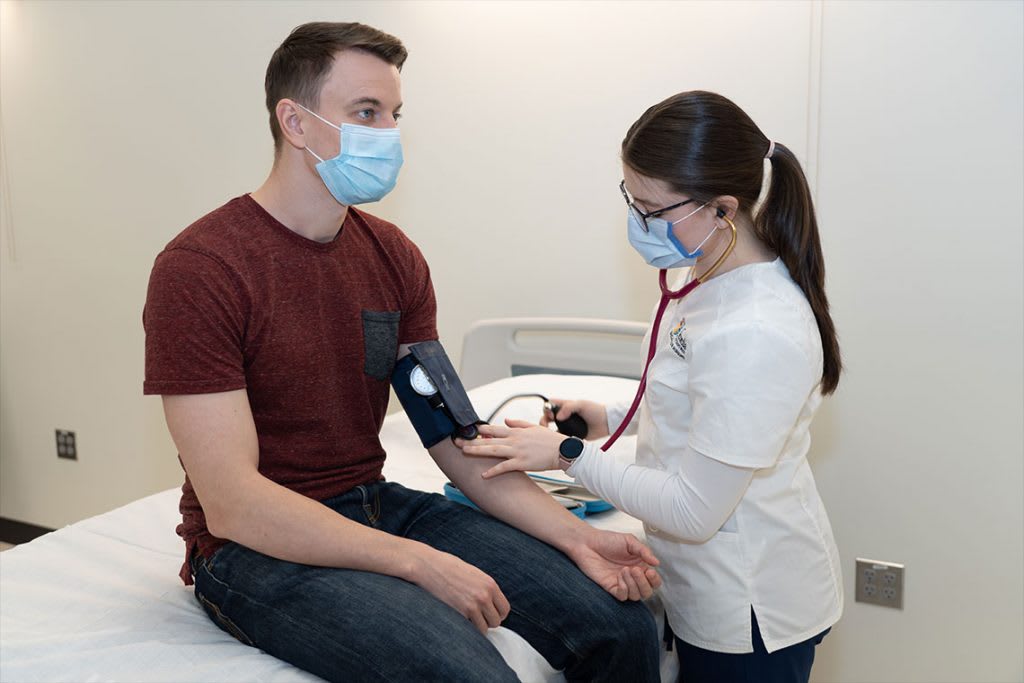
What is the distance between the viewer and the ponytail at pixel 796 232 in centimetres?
156

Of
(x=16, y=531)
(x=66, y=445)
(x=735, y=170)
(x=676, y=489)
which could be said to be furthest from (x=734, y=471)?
(x=16, y=531)

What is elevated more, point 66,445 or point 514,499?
point 514,499

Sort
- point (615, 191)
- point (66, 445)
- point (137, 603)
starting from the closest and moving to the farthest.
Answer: point (137, 603) < point (615, 191) < point (66, 445)

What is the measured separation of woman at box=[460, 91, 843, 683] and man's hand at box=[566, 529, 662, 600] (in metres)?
0.07

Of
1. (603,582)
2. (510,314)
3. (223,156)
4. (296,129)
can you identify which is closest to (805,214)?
(603,582)

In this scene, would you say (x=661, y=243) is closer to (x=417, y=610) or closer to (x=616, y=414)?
(x=616, y=414)

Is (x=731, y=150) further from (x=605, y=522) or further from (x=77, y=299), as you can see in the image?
(x=77, y=299)

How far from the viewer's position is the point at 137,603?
155 centimetres

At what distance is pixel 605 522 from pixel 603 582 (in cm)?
37

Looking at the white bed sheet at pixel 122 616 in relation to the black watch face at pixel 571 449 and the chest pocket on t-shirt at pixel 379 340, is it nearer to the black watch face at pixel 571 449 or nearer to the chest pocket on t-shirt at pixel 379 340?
the black watch face at pixel 571 449

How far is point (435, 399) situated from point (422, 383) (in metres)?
0.04

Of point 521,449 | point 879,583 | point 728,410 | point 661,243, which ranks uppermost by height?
point 661,243

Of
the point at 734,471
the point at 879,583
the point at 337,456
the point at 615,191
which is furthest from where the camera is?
the point at 615,191

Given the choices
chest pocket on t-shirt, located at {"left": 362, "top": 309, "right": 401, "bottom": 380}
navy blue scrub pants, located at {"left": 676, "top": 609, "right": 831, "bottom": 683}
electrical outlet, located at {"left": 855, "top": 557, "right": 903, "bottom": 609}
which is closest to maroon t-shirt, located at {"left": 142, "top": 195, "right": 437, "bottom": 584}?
chest pocket on t-shirt, located at {"left": 362, "top": 309, "right": 401, "bottom": 380}
